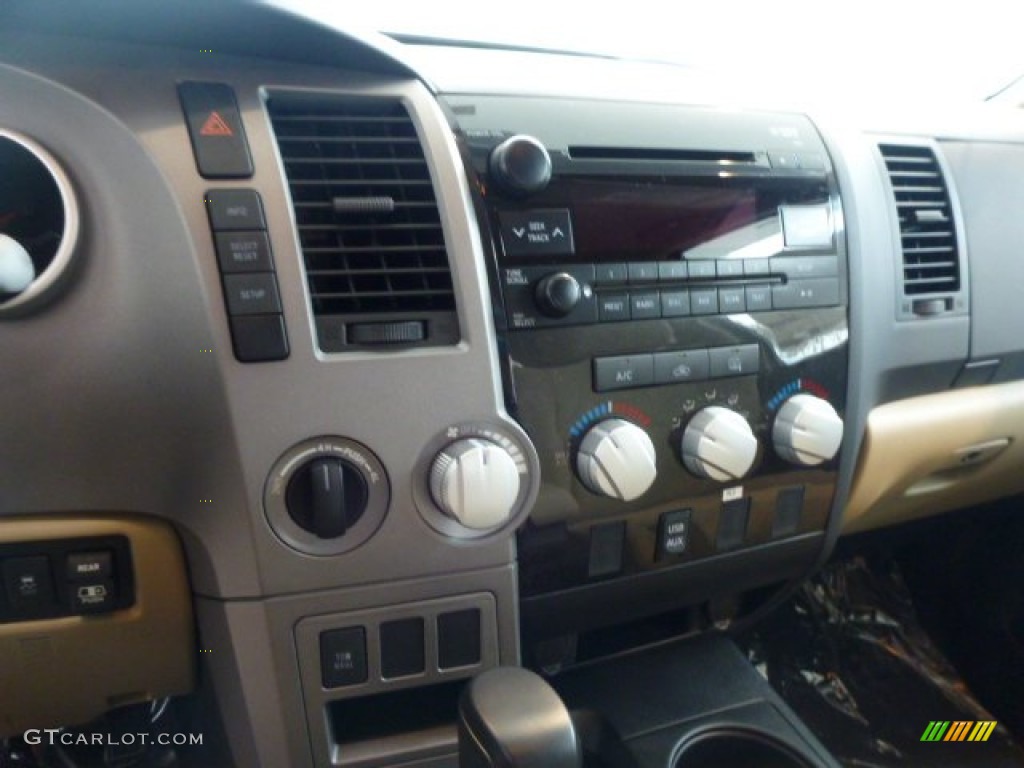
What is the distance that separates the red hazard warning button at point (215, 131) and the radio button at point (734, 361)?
390 millimetres

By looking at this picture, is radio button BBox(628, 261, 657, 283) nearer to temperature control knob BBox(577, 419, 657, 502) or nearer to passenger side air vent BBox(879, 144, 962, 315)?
temperature control knob BBox(577, 419, 657, 502)

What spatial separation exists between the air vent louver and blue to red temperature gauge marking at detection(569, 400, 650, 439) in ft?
1.24

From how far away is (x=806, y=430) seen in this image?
27.9 inches

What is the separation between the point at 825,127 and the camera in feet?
2.57

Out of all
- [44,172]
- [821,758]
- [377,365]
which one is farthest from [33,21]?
[821,758]

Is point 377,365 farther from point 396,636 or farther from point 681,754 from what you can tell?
point 681,754

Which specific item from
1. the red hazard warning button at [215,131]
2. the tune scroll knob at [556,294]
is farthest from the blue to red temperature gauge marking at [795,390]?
the red hazard warning button at [215,131]

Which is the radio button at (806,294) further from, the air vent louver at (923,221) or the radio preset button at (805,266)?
the air vent louver at (923,221)

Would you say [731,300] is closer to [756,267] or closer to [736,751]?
[756,267]

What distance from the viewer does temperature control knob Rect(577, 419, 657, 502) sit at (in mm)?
613

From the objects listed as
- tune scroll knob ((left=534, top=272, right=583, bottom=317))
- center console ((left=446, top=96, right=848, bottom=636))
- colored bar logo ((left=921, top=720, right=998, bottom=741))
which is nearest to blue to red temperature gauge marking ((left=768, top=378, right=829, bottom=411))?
center console ((left=446, top=96, right=848, bottom=636))

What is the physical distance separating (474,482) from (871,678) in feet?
2.97

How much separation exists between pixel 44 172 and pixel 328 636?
35 centimetres

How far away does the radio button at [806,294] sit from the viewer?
72 cm
